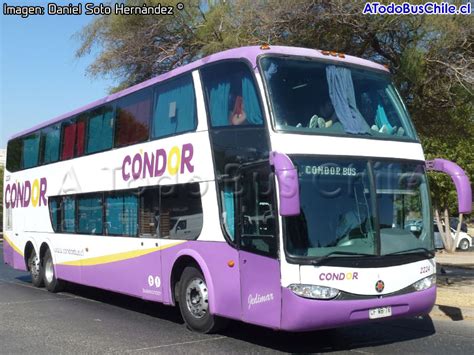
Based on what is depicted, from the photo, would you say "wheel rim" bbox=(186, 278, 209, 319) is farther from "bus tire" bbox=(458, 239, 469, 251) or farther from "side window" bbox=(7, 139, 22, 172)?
"bus tire" bbox=(458, 239, 469, 251)

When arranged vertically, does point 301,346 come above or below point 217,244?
below

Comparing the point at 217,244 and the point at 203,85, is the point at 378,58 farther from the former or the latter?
the point at 217,244

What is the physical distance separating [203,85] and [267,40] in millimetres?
3970

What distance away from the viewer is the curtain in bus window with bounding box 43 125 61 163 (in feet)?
44.1

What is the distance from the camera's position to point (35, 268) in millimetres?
14570

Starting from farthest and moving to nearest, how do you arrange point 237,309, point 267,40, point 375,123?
1. point 267,40
2. point 375,123
3. point 237,309

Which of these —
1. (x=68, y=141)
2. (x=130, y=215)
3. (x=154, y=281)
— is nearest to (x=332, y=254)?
(x=154, y=281)

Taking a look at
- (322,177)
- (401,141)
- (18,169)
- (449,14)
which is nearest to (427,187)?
(401,141)

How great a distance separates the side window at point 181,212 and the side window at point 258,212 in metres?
1.06

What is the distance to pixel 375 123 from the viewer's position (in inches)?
315

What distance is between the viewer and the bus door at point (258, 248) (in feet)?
22.8

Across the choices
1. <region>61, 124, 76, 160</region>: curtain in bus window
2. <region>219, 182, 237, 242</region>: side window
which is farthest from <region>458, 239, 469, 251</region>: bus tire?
<region>219, 182, 237, 242</region>: side window

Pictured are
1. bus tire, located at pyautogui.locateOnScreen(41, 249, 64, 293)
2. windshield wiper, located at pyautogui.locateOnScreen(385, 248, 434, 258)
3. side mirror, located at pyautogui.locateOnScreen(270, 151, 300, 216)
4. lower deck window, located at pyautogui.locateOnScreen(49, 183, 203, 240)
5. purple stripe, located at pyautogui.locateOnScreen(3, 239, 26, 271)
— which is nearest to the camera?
side mirror, located at pyautogui.locateOnScreen(270, 151, 300, 216)

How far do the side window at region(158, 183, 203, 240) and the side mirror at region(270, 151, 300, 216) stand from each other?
2.16 m
